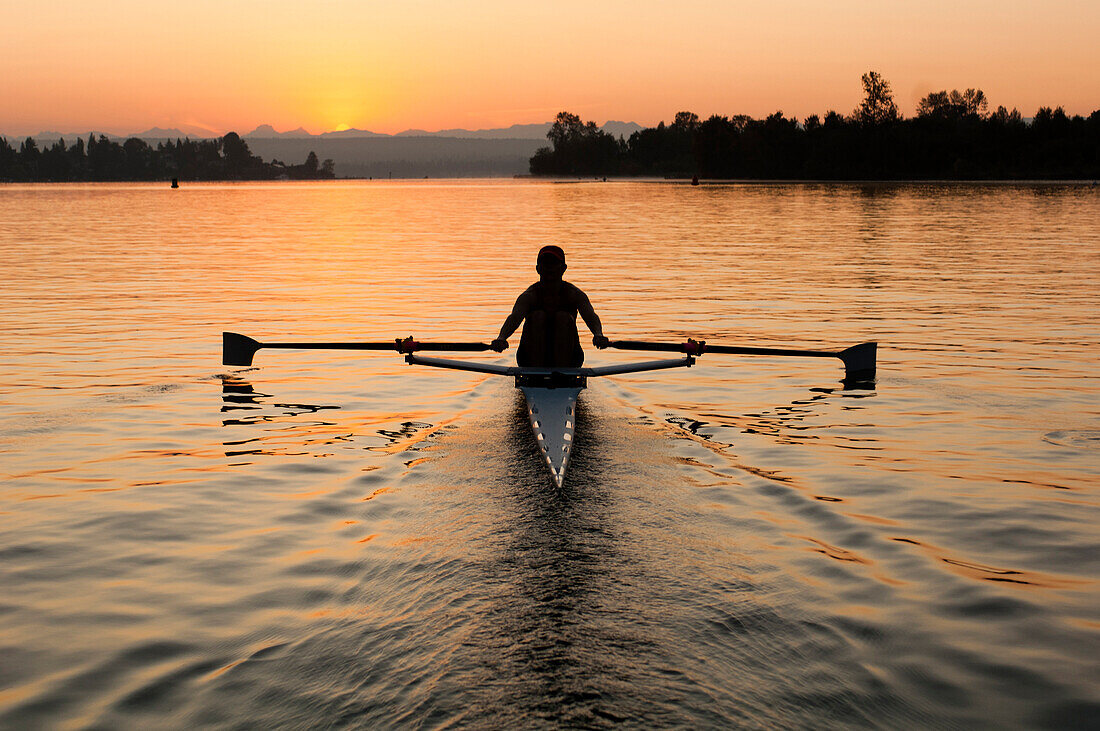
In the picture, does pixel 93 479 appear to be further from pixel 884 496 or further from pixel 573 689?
pixel 884 496

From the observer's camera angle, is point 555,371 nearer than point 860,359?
Yes

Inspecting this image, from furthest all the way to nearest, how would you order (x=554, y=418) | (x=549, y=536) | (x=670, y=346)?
(x=670, y=346)
(x=554, y=418)
(x=549, y=536)

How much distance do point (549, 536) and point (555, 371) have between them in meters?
4.44

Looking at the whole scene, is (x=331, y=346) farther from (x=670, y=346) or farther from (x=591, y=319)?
(x=670, y=346)

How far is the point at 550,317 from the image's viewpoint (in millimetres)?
13422

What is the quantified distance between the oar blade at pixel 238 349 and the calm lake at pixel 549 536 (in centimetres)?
45

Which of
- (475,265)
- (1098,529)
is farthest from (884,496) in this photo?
(475,265)

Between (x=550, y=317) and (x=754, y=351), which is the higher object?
(x=550, y=317)

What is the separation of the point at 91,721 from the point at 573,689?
2.80 meters

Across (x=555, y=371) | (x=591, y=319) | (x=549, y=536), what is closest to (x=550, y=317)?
(x=555, y=371)

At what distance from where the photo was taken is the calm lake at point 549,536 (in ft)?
19.2

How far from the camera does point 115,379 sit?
16.9 meters

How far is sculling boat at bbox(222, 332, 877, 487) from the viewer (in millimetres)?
10984

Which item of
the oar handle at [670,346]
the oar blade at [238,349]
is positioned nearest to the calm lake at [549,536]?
the oar blade at [238,349]
